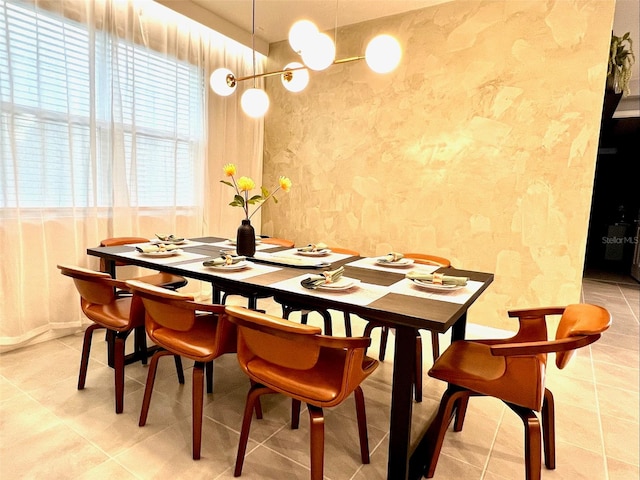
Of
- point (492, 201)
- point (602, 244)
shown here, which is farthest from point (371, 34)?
point (602, 244)

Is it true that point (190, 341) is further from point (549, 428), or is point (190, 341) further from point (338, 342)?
point (549, 428)

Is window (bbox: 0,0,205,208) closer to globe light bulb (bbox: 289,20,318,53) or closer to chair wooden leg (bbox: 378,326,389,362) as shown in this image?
globe light bulb (bbox: 289,20,318,53)

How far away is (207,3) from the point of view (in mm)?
3635

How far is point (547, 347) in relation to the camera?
1279 millimetres

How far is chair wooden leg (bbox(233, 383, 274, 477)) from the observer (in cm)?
149

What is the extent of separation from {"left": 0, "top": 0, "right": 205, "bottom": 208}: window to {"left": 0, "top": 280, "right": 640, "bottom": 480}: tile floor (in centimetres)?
135

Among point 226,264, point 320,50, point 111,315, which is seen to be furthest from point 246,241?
point 320,50

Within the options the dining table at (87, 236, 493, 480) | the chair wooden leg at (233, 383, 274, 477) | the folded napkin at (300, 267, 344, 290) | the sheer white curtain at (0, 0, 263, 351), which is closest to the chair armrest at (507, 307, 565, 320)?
the dining table at (87, 236, 493, 480)

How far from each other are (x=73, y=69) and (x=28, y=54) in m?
0.29

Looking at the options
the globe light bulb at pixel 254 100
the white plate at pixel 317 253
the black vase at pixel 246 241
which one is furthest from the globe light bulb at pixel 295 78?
the white plate at pixel 317 253

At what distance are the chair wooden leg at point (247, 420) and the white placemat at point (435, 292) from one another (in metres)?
0.70

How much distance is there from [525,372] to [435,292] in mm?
453

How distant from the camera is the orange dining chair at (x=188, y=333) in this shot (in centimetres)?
158

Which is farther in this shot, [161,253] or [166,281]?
[166,281]
